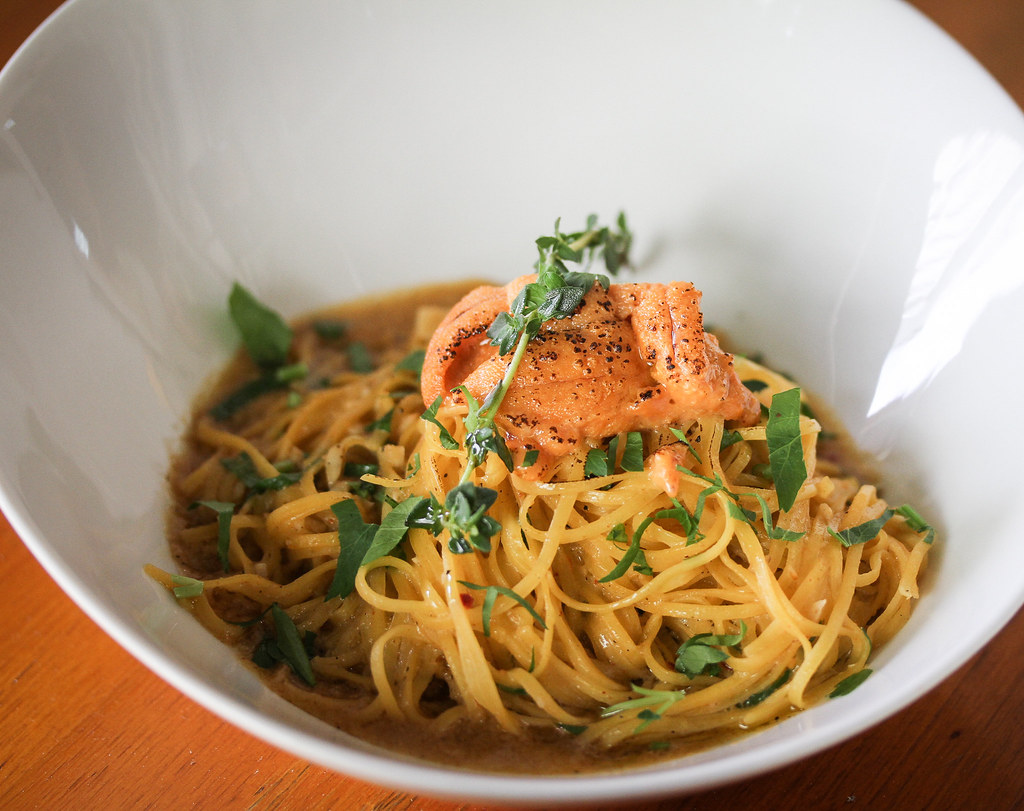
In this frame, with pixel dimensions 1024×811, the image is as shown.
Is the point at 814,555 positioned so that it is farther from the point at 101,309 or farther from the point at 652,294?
the point at 101,309

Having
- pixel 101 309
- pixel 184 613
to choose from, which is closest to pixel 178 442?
pixel 101 309

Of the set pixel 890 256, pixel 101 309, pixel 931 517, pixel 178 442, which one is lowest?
pixel 931 517

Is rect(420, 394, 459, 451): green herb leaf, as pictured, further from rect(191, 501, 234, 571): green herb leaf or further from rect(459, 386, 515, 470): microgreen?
rect(191, 501, 234, 571): green herb leaf

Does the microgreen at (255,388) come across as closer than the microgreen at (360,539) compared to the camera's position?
No

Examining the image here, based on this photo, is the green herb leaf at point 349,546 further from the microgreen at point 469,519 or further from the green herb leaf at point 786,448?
the green herb leaf at point 786,448

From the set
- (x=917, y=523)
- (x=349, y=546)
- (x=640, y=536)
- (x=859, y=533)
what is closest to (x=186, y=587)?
(x=349, y=546)

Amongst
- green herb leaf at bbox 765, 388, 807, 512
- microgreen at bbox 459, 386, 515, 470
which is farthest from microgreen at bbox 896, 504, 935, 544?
microgreen at bbox 459, 386, 515, 470

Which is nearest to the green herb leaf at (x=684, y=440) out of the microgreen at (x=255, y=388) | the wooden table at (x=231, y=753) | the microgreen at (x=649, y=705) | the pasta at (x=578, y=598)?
the pasta at (x=578, y=598)

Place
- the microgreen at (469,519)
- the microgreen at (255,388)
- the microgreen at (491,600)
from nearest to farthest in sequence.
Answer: the microgreen at (469,519) < the microgreen at (491,600) < the microgreen at (255,388)
